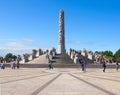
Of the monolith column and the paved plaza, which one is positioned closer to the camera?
the paved plaza

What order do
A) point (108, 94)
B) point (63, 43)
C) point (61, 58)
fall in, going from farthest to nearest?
1. point (63, 43)
2. point (61, 58)
3. point (108, 94)

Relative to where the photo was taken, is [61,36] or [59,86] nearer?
[59,86]

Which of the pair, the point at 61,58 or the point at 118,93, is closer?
the point at 118,93

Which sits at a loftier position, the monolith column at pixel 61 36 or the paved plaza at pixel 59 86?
the monolith column at pixel 61 36

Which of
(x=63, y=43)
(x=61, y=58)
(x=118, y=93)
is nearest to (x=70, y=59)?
(x=61, y=58)

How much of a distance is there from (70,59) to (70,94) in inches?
2817

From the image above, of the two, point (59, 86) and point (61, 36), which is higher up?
point (61, 36)

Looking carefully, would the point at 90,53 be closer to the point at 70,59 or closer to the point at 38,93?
the point at 70,59

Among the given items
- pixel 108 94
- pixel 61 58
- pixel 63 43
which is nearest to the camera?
pixel 108 94

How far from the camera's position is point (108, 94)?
11.5 m

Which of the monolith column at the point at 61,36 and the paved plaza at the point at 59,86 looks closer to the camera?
the paved plaza at the point at 59,86

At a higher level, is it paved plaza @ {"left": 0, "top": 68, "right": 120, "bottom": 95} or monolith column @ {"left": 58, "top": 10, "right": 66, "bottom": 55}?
monolith column @ {"left": 58, "top": 10, "right": 66, "bottom": 55}

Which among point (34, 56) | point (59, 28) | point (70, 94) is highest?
point (59, 28)

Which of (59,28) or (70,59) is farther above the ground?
(59,28)
